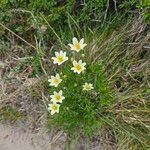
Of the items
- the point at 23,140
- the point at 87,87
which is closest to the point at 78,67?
the point at 87,87

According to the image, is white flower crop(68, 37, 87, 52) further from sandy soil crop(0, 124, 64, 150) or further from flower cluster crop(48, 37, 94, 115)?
sandy soil crop(0, 124, 64, 150)

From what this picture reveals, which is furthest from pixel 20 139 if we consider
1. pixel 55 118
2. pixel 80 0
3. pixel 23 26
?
→ pixel 80 0

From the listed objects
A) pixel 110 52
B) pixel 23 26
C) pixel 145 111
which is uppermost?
pixel 23 26

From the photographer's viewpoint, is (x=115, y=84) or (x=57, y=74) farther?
(x=115, y=84)

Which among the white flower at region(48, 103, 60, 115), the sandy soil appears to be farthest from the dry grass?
the white flower at region(48, 103, 60, 115)

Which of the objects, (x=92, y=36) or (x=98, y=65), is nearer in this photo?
(x=98, y=65)

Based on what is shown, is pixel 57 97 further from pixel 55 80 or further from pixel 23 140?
pixel 23 140

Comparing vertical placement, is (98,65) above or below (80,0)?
below

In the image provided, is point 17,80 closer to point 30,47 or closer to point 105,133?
point 30,47
